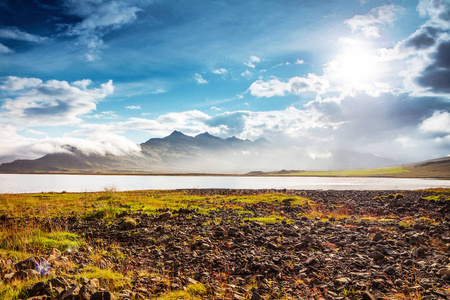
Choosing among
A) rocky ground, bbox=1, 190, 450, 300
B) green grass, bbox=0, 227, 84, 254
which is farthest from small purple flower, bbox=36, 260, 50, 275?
green grass, bbox=0, 227, 84, 254

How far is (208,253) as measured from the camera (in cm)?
1298

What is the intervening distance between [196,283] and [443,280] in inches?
369

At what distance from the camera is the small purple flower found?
30.5 ft

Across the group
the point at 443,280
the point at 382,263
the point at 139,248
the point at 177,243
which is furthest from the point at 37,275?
the point at 443,280

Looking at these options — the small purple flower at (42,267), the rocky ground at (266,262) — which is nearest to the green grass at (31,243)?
the rocky ground at (266,262)

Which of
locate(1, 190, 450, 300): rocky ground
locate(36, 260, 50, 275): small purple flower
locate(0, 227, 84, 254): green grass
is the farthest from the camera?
locate(0, 227, 84, 254): green grass

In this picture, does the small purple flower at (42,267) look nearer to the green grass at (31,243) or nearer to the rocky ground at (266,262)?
the rocky ground at (266,262)

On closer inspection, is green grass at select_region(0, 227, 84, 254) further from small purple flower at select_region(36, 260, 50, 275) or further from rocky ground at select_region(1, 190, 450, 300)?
small purple flower at select_region(36, 260, 50, 275)

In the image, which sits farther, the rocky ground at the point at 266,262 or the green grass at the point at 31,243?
the green grass at the point at 31,243

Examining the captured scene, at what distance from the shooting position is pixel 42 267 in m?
9.52

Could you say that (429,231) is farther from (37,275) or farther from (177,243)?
(37,275)

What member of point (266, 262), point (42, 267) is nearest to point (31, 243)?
point (42, 267)

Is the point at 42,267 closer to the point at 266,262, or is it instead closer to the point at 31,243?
the point at 31,243

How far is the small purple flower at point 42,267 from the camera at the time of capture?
366 inches
